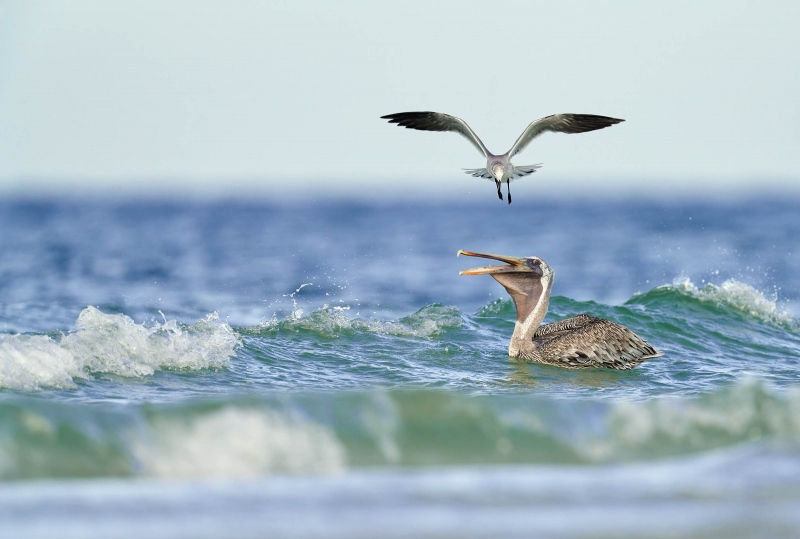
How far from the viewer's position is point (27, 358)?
8.77m

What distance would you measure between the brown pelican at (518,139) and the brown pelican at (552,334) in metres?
0.80

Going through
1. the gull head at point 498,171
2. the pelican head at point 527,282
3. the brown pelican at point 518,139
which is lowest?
the pelican head at point 527,282

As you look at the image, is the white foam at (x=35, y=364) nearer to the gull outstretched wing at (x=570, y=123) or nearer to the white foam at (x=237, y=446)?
the white foam at (x=237, y=446)

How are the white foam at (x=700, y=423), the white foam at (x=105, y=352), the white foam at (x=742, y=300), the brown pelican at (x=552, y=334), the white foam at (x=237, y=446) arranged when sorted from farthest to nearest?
the white foam at (x=742, y=300)
the brown pelican at (x=552, y=334)
the white foam at (x=105, y=352)
the white foam at (x=700, y=423)
the white foam at (x=237, y=446)

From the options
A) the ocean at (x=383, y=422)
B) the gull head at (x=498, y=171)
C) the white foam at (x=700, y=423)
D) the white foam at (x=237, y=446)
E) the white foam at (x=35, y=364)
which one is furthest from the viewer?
the gull head at (x=498, y=171)

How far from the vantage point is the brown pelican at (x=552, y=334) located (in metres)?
10.8

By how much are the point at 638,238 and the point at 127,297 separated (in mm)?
22140

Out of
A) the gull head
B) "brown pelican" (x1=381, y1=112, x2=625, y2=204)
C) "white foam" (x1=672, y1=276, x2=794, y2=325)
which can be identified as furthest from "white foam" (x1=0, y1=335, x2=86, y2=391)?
"white foam" (x1=672, y1=276, x2=794, y2=325)

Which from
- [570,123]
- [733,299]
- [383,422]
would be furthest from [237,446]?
[733,299]

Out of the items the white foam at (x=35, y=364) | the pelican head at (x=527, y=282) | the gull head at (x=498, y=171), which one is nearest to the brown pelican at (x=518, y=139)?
the gull head at (x=498, y=171)

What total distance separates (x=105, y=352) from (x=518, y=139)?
16.0 ft

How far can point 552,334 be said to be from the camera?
11312mm

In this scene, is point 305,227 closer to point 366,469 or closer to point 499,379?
point 499,379

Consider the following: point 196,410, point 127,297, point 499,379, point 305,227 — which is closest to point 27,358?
point 196,410
